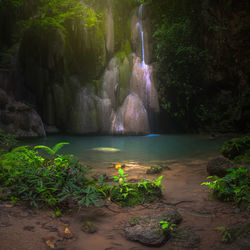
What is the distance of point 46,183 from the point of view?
8.69 ft

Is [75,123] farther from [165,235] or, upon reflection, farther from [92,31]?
[165,235]

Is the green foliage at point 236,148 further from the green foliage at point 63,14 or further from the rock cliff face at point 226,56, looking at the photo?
the green foliage at point 63,14

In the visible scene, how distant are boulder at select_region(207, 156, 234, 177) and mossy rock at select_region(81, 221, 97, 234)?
2.46m

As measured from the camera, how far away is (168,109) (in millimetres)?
13664

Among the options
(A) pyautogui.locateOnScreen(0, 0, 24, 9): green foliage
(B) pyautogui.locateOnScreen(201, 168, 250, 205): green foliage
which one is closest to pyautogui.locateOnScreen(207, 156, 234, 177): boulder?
(B) pyautogui.locateOnScreen(201, 168, 250, 205): green foliage

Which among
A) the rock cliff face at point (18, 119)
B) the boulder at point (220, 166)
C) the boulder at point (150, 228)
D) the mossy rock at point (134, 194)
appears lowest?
the boulder at point (150, 228)

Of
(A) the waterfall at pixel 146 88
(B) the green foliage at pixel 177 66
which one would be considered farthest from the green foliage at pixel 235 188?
(B) the green foliage at pixel 177 66

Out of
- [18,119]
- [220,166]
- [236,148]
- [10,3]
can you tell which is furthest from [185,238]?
[10,3]

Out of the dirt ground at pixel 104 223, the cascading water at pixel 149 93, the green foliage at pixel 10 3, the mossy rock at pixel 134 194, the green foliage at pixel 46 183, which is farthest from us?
the cascading water at pixel 149 93

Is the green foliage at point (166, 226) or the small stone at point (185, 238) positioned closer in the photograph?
the small stone at point (185, 238)

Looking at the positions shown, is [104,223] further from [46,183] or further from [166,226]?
[46,183]

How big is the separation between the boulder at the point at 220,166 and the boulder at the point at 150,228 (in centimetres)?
169

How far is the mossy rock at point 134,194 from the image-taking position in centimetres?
285

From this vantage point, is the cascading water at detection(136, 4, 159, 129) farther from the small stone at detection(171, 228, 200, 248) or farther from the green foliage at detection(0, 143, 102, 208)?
the small stone at detection(171, 228, 200, 248)
